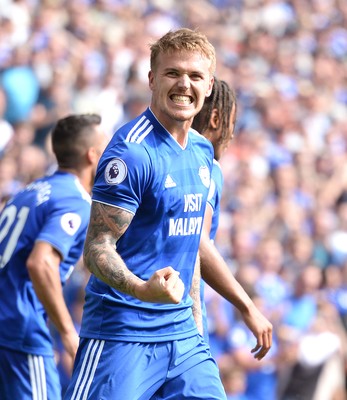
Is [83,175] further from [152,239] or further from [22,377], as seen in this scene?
[152,239]

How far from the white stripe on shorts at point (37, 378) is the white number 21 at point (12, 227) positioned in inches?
23.0

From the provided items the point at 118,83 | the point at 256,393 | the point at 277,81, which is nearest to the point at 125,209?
the point at 256,393

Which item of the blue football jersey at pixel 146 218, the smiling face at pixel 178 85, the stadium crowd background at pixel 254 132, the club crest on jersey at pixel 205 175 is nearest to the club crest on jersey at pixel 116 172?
the blue football jersey at pixel 146 218

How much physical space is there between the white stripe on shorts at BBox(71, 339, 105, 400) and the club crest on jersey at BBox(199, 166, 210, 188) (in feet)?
3.00

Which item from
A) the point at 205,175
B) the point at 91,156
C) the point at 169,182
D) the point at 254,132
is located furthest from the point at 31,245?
the point at 254,132

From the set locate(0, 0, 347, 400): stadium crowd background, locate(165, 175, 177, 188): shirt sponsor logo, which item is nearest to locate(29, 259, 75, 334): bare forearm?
locate(165, 175, 177, 188): shirt sponsor logo

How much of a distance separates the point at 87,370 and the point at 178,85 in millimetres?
1376

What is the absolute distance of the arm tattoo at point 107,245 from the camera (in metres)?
4.55

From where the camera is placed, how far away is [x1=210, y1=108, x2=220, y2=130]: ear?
618 cm

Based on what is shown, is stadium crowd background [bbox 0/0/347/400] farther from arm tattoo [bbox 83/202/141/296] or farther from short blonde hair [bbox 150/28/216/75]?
arm tattoo [bbox 83/202/141/296]

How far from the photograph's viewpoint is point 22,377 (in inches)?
242

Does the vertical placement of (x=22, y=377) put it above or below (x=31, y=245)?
below

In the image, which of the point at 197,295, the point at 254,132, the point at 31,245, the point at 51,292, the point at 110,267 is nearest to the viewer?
the point at 110,267

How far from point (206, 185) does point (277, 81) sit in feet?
40.9
